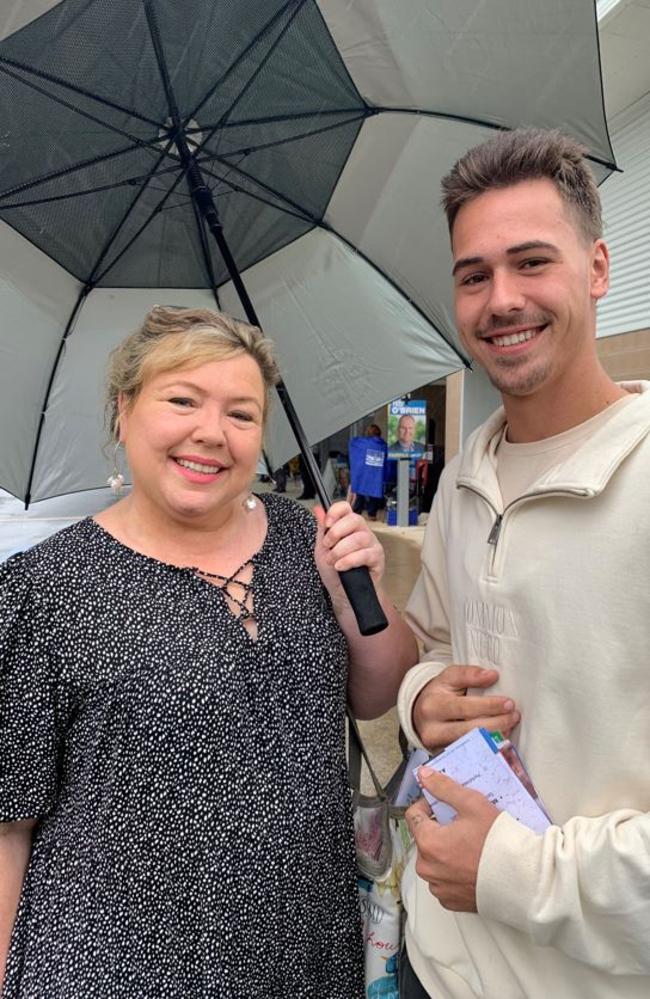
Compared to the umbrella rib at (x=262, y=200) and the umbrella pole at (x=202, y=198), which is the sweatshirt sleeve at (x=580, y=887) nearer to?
the umbrella pole at (x=202, y=198)

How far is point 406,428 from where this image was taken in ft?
37.5

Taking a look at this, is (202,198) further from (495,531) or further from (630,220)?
(630,220)

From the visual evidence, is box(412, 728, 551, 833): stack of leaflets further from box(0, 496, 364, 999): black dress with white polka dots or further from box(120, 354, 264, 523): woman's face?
box(120, 354, 264, 523): woman's face

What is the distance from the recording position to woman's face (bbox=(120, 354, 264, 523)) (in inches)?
51.5

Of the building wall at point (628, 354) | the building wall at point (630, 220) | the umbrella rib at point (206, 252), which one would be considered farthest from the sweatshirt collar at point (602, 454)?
the building wall at point (630, 220)

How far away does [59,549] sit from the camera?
126 centimetres

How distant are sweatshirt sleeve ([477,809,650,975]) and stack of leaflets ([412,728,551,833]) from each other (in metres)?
0.05

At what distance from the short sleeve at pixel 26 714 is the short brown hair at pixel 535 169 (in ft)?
4.00

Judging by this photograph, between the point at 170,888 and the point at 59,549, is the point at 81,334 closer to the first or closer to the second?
the point at 59,549

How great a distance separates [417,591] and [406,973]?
870 mm

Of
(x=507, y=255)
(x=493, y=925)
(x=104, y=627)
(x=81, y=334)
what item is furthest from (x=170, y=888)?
(x=81, y=334)

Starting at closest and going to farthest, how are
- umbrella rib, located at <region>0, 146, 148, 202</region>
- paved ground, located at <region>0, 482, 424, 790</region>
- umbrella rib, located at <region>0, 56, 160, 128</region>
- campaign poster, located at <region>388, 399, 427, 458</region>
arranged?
umbrella rib, located at <region>0, 56, 160, 128</region>
umbrella rib, located at <region>0, 146, 148, 202</region>
paved ground, located at <region>0, 482, 424, 790</region>
campaign poster, located at <region>388, 399, 427, 458</region>

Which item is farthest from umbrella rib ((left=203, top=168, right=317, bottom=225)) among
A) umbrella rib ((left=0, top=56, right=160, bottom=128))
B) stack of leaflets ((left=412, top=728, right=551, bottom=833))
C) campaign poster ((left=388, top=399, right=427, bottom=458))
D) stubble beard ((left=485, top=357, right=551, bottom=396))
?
campaign poster ((left=388, top=399, right=427, bottom=458))

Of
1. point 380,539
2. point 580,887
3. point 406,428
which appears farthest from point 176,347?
point 406,428
